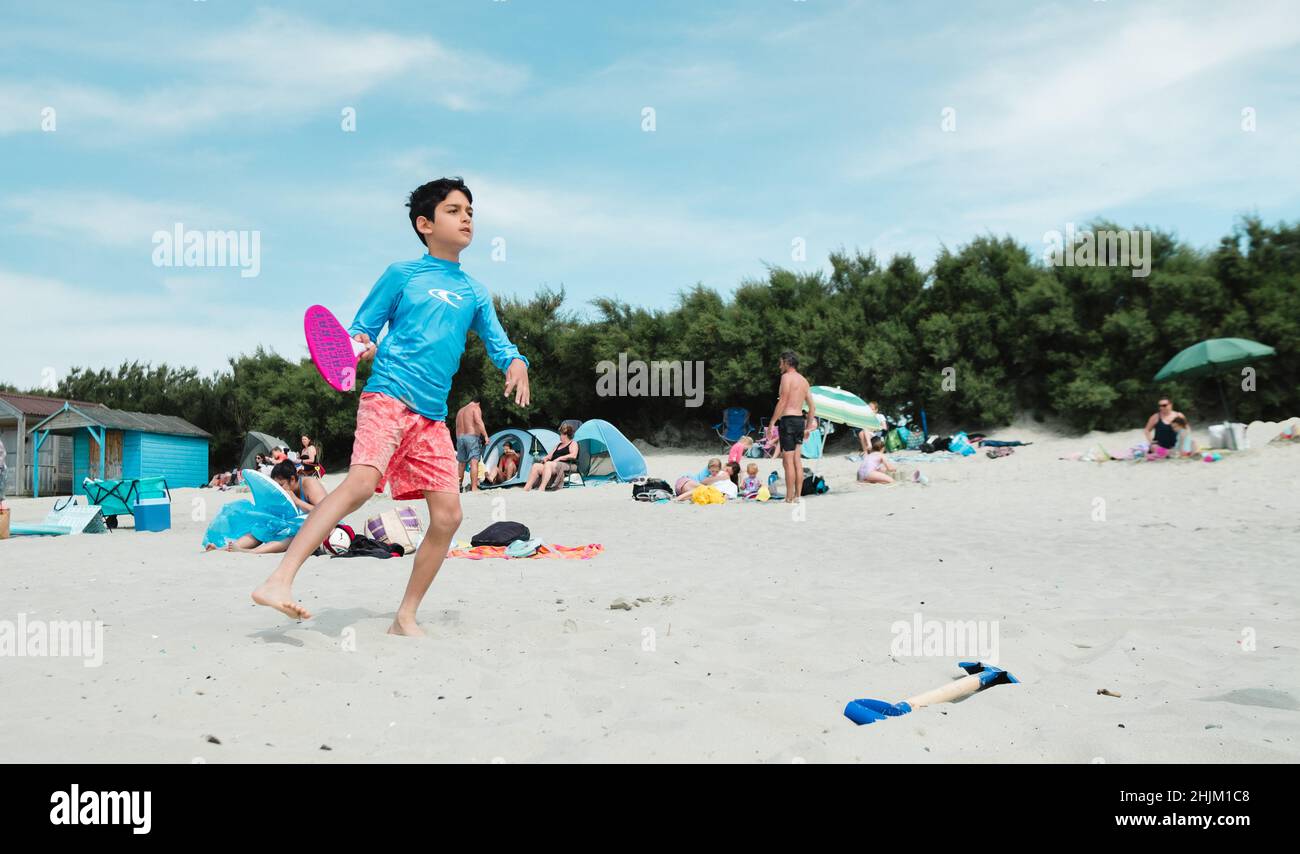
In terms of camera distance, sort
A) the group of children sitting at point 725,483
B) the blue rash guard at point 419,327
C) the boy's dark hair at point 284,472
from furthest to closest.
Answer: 1. the group of children sitting at point 725,483
2. the boy's dark hair at point 284,472
3. the blue rash guard at point 419,327

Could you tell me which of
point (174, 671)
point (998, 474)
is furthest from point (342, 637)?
point (998, 474)

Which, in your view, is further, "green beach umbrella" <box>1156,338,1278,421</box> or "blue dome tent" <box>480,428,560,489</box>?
"blue dome tent" <box>480,428,560,489</box>

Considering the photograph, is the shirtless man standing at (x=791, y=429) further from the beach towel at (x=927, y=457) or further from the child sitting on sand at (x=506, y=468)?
the child sitting on sand at (x=506, y=468)

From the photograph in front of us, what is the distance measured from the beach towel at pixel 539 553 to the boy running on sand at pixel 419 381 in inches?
118

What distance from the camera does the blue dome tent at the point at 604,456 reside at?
16031mm

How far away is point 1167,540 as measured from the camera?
6926mm

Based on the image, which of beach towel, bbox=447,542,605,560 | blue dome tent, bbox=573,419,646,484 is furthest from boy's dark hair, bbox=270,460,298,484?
blue dome tent, bbox=573,419,646,484

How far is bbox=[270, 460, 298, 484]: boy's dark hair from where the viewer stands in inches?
309

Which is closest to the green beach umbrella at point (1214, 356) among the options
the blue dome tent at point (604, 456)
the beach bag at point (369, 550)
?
the blue dome tent at point (604, 456)

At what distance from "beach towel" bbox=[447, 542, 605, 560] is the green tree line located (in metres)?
13.2

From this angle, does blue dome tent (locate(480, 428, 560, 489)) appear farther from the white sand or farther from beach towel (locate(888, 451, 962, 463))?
the white sand

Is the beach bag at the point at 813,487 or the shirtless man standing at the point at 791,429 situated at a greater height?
the shirtless man standing at the point at 791,429

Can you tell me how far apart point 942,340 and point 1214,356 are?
17.5 feet

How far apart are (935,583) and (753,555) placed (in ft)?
5.33
